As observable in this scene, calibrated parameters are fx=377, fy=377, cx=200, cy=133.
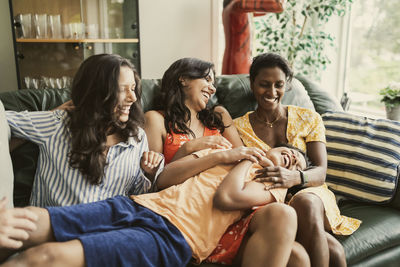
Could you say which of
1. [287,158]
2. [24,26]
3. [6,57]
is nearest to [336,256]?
[287,158]

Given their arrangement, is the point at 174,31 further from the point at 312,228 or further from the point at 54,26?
the point at 312,228

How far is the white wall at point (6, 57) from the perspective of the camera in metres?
2.65

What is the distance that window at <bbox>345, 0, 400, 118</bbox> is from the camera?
3361 millimetres

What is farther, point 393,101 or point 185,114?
point 393,101

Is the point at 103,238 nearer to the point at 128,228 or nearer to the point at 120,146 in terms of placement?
the point at 128,228

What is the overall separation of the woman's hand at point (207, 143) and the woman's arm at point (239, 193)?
0.68ft

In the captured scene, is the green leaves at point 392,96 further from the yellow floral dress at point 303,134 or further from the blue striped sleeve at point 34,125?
the blue striped sleeve at point 34,125

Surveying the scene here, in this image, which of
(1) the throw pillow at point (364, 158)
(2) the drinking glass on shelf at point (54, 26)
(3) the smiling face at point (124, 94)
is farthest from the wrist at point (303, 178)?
(2) the drinking glass on shelf at point (54, 26)

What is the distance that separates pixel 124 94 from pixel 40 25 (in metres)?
1.52

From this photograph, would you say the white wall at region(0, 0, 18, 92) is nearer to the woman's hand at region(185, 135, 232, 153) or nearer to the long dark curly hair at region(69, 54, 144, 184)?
the long dark curly hair at region(69, 54, 144, 184)

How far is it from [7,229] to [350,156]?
1.58 metres

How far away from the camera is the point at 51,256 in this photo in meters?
1.10

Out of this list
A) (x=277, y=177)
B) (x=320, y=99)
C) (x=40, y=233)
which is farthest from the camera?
(x=320, y=99)

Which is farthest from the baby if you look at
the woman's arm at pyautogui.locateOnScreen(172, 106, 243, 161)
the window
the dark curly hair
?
the window
